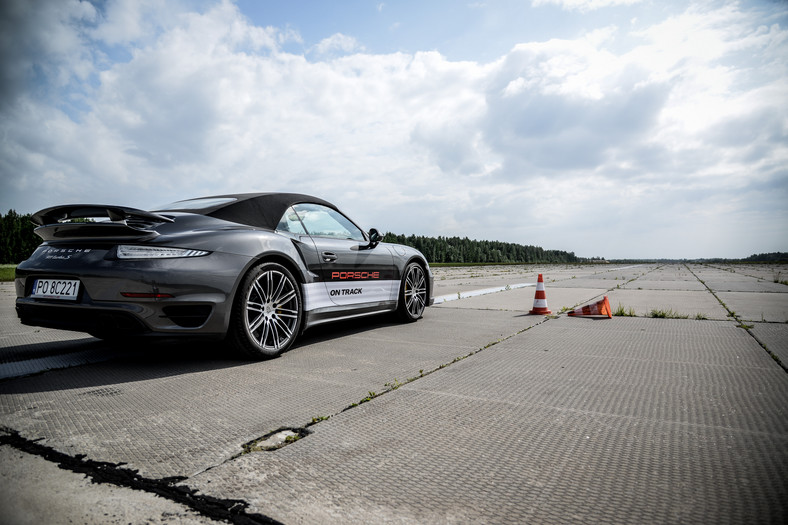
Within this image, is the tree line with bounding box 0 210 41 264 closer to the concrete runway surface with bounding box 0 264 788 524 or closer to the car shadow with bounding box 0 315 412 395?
the car shadow with bounding box 0 315 412 395

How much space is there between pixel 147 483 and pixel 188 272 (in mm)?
1869

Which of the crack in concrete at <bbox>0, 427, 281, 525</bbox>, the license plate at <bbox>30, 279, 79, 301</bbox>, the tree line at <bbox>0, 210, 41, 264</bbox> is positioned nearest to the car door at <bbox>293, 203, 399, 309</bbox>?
→ the license plate at <bbox>30, 279, 79, 301</bbox>

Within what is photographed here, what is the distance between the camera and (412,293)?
6.07 meters

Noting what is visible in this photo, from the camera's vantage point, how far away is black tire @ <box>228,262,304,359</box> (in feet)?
11.9

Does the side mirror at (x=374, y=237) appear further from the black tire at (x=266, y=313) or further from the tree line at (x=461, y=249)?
the tree line at (x=461, y=249)

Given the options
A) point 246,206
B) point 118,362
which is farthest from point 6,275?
point 246,206

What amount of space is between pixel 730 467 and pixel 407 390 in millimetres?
1628

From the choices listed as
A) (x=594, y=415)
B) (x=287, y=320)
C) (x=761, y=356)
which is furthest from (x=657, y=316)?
(x=287, y=320)

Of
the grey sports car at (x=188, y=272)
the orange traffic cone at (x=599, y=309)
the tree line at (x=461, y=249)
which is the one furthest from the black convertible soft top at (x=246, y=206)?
the tree line at (x=461, y=249)

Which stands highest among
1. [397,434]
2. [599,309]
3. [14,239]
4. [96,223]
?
[14,239]

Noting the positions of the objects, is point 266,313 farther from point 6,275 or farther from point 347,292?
point 6,275

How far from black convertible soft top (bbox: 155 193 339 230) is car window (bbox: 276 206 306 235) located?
39 mm

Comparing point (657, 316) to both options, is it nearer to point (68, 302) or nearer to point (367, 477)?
point (367, 477)

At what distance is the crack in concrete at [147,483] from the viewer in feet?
4.87
